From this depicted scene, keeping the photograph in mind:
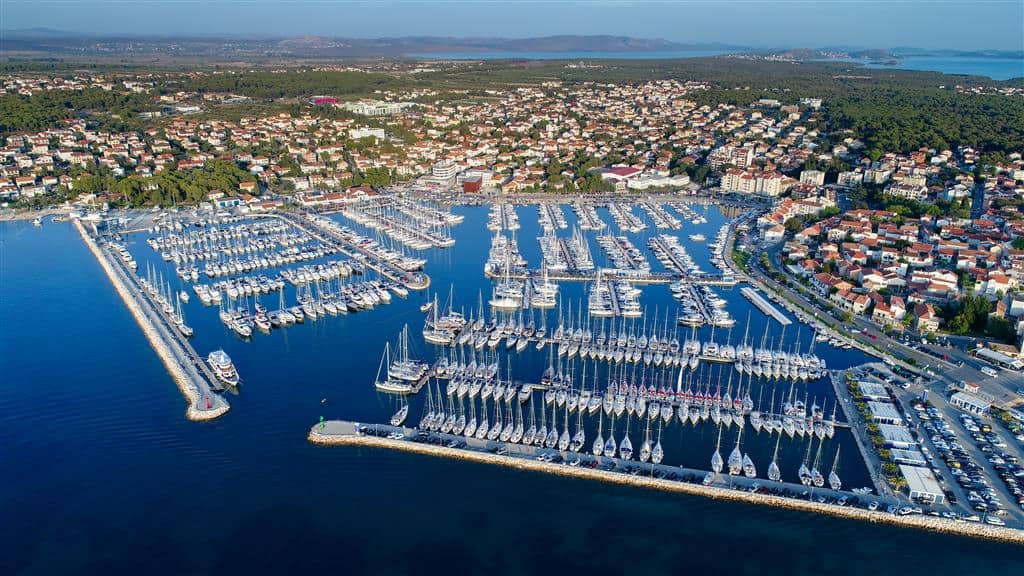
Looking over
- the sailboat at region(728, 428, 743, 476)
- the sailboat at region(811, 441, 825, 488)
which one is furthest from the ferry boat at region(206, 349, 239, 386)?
the sailboat at region(811, 441, 825, 488)

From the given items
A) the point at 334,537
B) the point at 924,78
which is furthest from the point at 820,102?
the point at 334,537

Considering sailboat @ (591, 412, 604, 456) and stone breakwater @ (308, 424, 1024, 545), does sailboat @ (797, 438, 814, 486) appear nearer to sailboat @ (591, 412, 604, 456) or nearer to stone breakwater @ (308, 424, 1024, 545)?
stone breakwater @ (308, 424, 1024, 545)

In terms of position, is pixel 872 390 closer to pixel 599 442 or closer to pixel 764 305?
pixel 764 305

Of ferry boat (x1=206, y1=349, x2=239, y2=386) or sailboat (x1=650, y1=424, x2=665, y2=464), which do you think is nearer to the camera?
sailboat (x1=650, y1=424, x2=665, y2=464)

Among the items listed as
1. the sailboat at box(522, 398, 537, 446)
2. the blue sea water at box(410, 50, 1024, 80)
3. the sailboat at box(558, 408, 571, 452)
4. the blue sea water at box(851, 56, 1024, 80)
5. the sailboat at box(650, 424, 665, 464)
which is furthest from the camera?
the blue sea water at box(410, 50, 1024, 80)

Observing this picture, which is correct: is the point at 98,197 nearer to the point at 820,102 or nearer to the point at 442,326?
the point at 442,326

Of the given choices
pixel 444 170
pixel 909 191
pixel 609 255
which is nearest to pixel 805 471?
pixel 609 255

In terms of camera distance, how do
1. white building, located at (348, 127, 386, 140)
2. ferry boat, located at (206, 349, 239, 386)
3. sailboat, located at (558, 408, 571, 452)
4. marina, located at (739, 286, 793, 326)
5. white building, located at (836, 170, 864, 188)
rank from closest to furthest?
sailboat, located at (558, 408, 571, 452) < ferry boat, located at (206, 349, 239, 386) < marina, located at (739, 286, 793, 326) < white building, located at (836, 170, 864, 188) < white building, located at (348, 127, 386, 140)
